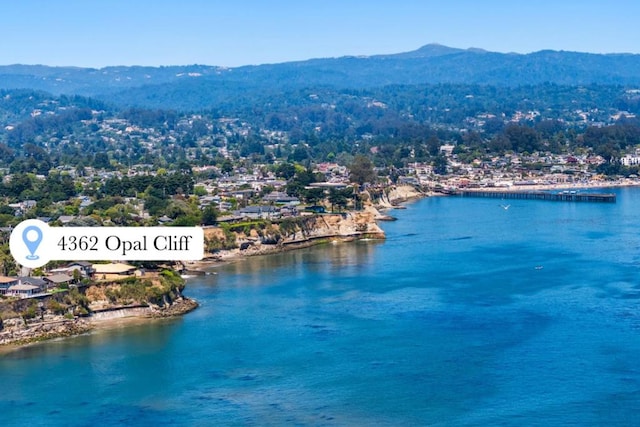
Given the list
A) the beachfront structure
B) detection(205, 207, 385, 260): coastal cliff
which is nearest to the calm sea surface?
detection(205, 207, 385, 260): coastal cliff

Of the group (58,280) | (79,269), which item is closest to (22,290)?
(58,280)

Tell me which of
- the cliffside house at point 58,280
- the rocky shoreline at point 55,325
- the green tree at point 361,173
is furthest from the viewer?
the green tree at point 361,173

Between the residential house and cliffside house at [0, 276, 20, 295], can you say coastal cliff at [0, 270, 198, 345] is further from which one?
the residential house

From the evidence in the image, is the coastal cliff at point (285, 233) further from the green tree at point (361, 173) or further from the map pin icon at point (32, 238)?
the green tree at point (361, 173)

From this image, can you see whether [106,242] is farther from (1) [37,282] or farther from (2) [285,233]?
(2) [285,233]

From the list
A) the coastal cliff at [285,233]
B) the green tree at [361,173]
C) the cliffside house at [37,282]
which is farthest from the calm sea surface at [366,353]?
the green tree at [361,173]
